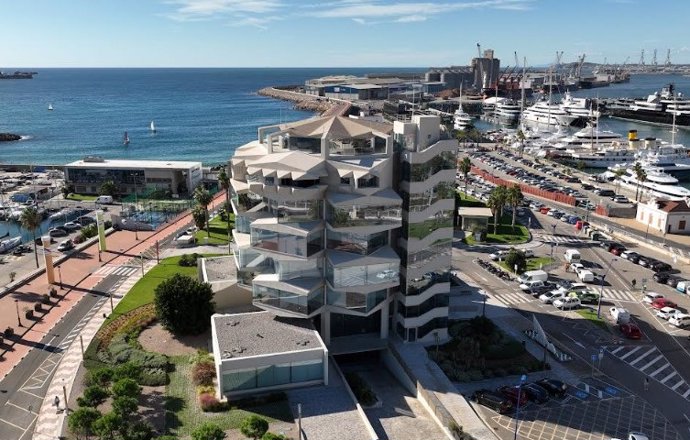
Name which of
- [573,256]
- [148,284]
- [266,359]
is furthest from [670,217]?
[148,284]

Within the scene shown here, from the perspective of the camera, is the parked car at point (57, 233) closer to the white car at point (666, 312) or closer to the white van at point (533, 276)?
the white van at point (533, 276)

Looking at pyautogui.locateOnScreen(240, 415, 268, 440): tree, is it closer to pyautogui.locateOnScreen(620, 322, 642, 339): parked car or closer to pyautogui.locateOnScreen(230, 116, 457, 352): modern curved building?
pyautogui.locateOnScreen(230, 116, 457, 352): modern curved building

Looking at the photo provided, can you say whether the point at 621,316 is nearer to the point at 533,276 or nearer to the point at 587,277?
the point at 587,277

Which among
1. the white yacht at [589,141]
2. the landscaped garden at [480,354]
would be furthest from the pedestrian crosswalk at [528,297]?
the white yacht at [589,141]

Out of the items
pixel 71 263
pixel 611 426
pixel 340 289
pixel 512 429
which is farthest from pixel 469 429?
pixel 71 263

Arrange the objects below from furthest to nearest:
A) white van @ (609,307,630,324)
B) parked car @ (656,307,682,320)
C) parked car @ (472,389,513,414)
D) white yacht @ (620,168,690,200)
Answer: white yacht @ (620,168,690,200) < parked car @ (656,307,682,320) < white van @ (609,307,630,324) < parked car @ (472,389,513,414)

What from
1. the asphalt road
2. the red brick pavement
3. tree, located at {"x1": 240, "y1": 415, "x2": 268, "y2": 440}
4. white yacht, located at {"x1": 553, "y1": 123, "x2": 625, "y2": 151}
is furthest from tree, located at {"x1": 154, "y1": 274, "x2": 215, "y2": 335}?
white yacht, located at {"x1": 553, "y1": 123, "x2": 625, "y2": 151}
